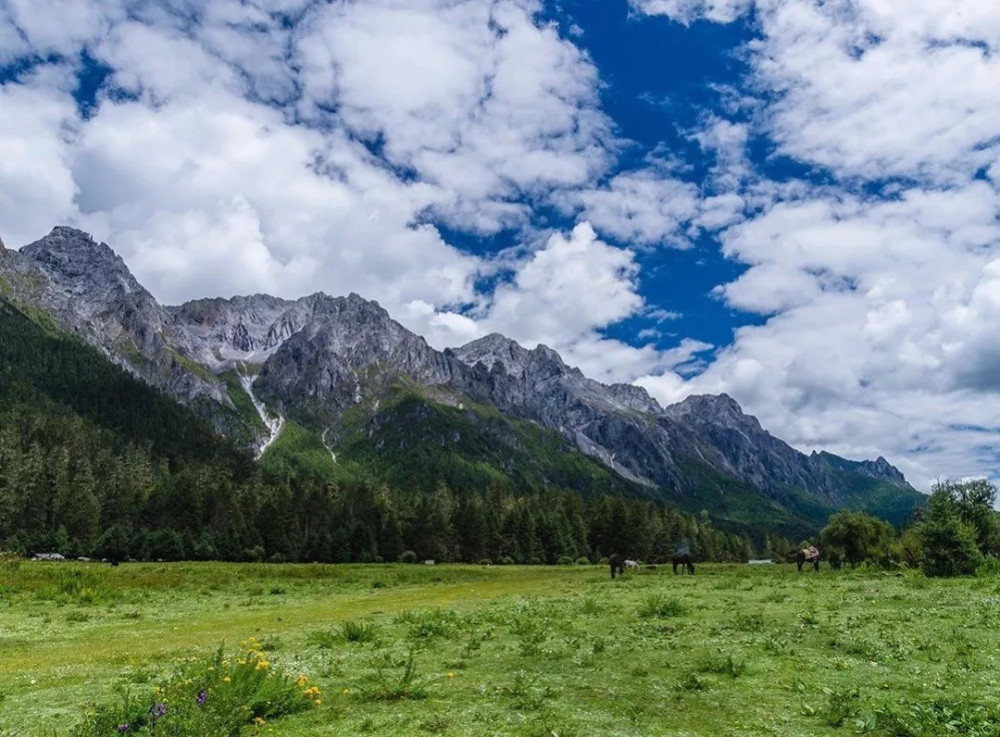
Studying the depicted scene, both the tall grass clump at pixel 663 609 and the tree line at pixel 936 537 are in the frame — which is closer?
the tall grass clump at pixel 663 609

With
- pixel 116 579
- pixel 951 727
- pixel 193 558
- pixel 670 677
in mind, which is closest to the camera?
pixel 951 727

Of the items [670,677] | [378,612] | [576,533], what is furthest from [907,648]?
[576,533]

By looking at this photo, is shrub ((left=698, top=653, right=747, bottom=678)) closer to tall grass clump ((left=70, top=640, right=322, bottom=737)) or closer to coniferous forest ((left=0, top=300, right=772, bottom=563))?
tall grass clump ((left=70, top=640, right=322, bottom=737))

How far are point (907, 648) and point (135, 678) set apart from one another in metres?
25.3

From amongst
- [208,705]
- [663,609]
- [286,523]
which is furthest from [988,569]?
[286,523]

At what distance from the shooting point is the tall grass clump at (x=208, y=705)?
13555mm

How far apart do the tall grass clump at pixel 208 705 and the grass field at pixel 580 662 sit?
2.05ft

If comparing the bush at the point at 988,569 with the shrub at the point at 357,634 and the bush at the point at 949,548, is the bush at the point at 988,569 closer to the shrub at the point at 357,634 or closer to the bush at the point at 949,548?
the bush at the point at 949,548

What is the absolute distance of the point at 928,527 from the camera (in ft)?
180

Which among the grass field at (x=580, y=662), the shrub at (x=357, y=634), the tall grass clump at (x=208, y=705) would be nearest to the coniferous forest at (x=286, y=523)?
the grass field at (x=580, y=662)

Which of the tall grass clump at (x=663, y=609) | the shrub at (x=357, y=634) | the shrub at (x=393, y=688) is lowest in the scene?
the shrub at (x=357, y=634)

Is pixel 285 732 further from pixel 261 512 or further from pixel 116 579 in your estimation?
pixel 261 512

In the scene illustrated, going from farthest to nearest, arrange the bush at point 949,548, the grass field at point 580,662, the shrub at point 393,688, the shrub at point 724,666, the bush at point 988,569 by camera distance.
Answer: the bush at point 949,548
the bush at point 988,569
the shrub at point 724,666
the shrub at point 393,688
the grass field at point 580,662

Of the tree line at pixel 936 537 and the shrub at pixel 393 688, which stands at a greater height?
the tree line at pixel 936 537
